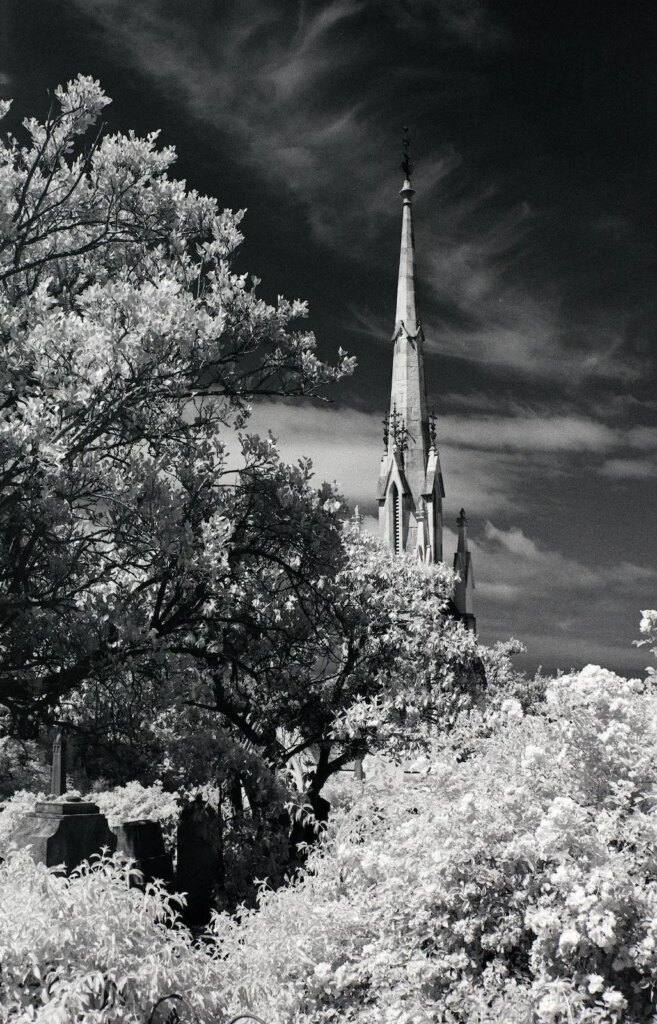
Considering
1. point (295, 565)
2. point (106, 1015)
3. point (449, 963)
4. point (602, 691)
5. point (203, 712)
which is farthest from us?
point (203, 712)

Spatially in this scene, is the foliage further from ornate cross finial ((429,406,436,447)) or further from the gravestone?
ornate cross finial ((429,406,436,447))

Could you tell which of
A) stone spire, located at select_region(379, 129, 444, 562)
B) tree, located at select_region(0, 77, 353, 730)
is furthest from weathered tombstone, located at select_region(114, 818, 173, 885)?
stone spire, located at select_region(379, 129, 444, 562)

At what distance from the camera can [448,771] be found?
592cm

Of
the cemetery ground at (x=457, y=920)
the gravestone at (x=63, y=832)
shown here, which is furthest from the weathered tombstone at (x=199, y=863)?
the cemetery ground at (x=457, y=920)

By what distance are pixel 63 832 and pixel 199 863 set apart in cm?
204

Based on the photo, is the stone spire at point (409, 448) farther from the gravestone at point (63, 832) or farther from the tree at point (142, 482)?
the gravestone at point (63, 832)

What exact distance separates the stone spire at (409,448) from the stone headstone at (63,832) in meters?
34.1

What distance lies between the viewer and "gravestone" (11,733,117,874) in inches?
410

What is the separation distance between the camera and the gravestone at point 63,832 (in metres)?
10.4

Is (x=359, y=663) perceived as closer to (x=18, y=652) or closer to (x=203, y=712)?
(x=203, y=712)

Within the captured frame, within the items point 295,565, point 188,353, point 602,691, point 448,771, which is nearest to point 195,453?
point 188,353

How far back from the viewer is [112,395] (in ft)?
26.3

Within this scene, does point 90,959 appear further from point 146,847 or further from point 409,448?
point 409,448

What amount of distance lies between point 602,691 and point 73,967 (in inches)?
134
